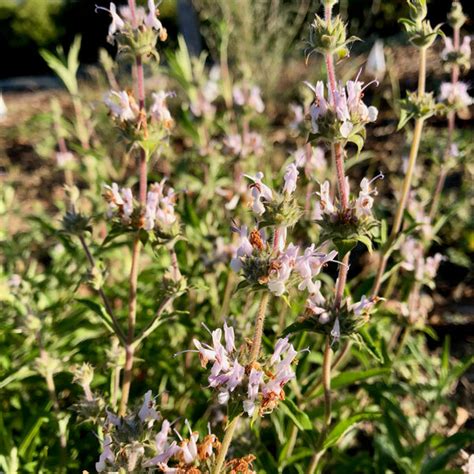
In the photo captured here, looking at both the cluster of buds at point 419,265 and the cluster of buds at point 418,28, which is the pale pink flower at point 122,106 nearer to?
the cluster of buds at point 418,28

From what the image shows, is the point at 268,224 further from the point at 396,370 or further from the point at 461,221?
the point at 461,221

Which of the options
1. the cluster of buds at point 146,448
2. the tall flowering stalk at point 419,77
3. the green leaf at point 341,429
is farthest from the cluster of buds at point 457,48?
the cluster of buds at point 146,448

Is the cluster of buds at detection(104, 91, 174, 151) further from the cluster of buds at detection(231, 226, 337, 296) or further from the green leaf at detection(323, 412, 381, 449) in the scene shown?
the green leaf at detection(323, 412, 381, 449)

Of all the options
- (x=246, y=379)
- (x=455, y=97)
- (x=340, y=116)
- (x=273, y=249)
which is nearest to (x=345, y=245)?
(x=273, y=249)

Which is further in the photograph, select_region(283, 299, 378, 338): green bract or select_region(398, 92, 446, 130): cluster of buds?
select_region(398, 92, 446, 130): cluster of buds

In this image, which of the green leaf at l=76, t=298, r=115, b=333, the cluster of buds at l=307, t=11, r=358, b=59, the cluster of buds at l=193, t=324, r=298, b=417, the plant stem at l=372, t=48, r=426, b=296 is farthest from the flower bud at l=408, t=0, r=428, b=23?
the green leaf at l=76, t=298, r=115, b=333
